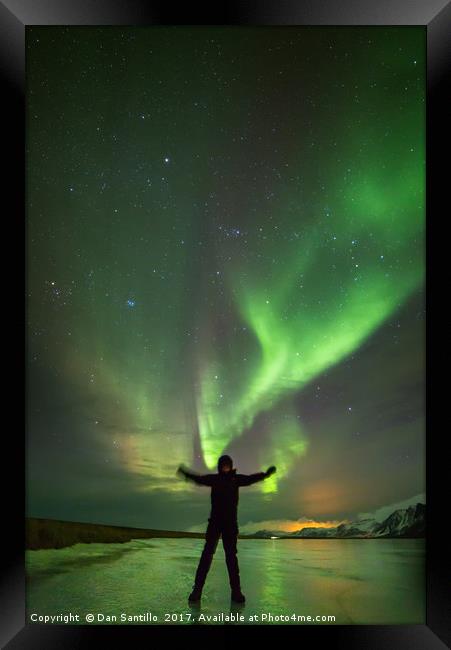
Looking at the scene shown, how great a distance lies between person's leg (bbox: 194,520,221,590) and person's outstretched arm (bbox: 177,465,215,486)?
0.59 ft

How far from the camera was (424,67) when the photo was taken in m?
2.45

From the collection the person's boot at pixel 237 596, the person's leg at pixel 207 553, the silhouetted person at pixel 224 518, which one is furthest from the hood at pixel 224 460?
the person's boot at pixel 237 596

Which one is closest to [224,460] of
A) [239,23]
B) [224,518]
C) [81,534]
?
[224,518]

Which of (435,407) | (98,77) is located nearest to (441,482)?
(435,407)

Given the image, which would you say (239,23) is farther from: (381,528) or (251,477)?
(381,528)

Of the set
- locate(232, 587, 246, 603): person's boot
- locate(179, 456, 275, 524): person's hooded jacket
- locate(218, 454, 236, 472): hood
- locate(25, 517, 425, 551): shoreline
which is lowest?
locate(232, 587, 246, 603): person's boot

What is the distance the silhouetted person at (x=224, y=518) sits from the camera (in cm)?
235

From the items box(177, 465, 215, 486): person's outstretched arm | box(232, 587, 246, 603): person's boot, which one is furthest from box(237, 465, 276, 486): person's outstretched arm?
box(232, 587, 246, 603): person's boot

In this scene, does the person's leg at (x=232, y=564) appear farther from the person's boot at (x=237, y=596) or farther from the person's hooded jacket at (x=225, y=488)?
the person's hooded jacket at (x=225, y=488)

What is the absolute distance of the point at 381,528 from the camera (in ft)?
8.05

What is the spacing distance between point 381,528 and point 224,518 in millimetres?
736

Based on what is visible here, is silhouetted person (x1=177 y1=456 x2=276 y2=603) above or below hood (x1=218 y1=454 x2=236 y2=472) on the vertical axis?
below

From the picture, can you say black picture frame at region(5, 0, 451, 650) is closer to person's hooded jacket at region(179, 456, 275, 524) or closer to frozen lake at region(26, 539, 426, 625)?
frozen lake at region(26, 539, 426, 625)

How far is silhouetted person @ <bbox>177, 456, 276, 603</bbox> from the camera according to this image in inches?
92.4
